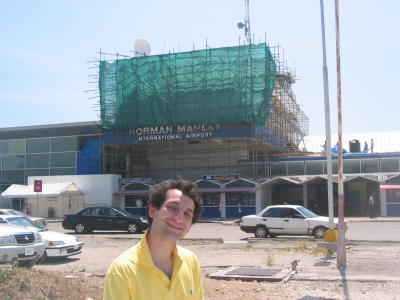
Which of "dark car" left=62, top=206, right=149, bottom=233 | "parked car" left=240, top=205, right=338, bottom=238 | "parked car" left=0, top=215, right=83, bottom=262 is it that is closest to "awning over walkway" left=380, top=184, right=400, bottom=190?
"parked car" left=240, top=205, right=338, bottom=238

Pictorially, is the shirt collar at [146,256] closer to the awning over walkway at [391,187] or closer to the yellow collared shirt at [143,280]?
the yellow collared shirt at [143,280]

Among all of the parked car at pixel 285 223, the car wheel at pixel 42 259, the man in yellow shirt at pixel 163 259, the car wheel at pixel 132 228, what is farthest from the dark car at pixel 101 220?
the man in yellow shirt at pixel 163 259

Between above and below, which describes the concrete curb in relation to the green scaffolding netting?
below

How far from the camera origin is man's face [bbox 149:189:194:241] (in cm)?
322

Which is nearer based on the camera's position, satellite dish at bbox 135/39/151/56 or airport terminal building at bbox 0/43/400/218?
airport terminal building at bbox 0/43/400/218

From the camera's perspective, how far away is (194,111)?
45438mm

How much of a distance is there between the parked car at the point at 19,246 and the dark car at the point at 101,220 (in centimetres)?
1211

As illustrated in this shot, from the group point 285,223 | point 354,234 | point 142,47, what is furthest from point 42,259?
point 142,47

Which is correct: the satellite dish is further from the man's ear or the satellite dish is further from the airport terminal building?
the man's ear

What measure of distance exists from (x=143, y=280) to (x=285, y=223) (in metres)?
19.1

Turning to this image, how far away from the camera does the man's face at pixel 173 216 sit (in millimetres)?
3219

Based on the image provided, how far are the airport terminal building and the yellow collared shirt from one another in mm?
36303

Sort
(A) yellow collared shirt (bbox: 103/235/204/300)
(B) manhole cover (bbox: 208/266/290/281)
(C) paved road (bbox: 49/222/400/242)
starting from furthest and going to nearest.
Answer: (C) paved road (bbox: 49/222/400/242), (B) manhole cover (bbox: 208/266/290/281), (A) yellow collared shirt (bbox: 103/235/204/300)

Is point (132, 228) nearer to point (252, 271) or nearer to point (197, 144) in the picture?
point (252, 271)
